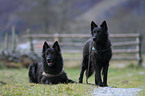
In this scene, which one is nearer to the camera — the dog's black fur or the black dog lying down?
the dog's black fur

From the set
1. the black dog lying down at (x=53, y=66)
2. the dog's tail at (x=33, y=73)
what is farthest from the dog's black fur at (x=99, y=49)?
the dog's tail at (x=33, y=73)

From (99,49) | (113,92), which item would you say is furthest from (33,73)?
(113,92)

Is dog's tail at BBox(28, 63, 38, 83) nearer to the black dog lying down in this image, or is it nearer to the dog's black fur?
the black dog lying down

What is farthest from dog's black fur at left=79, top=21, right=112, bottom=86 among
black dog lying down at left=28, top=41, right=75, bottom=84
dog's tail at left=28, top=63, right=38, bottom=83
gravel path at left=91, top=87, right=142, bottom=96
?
dog's tail at left=28, top=63, right=38, bottom=83

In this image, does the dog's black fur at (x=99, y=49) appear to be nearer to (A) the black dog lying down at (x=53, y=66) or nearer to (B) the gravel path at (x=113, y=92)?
(B) the gravel path at (x=113, y=92)

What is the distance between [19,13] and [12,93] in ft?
121

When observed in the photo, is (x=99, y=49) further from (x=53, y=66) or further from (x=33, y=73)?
(x=33, y=73)

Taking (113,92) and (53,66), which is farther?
(53,66)

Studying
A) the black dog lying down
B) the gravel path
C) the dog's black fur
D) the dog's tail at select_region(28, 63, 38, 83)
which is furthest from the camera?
the dog's tail at select_region(28, 63, 38, 83)

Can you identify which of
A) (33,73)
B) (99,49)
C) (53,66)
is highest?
(99,49)

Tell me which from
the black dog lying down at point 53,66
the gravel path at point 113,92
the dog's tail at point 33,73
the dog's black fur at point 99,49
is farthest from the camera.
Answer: the dog's tail at point 33,73

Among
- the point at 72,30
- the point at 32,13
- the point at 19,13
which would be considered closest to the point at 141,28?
the point at 72,30

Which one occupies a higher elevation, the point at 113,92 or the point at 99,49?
the point at 99,49

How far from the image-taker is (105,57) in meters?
6.80
